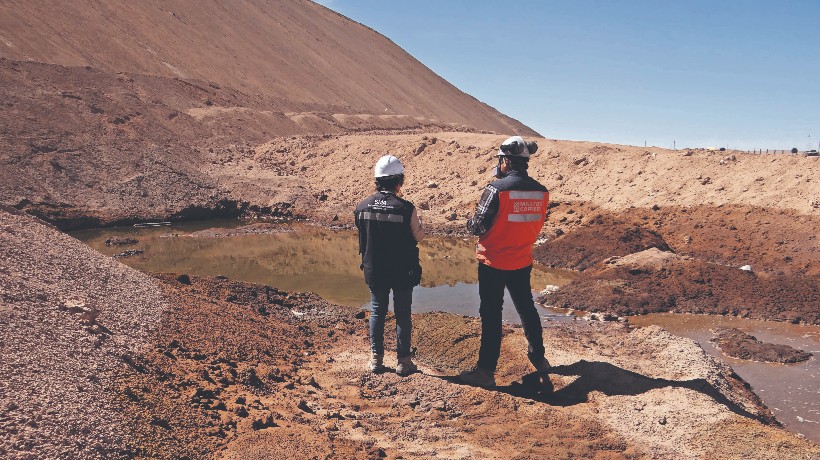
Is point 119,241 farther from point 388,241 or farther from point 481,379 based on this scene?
point 481,379

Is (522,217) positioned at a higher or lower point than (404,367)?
higher

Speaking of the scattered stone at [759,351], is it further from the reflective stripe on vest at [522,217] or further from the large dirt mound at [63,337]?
the large dirt mound at [63,337]

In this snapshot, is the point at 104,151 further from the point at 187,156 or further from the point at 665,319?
the point at 665,319

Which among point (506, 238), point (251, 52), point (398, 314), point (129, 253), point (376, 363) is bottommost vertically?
point (129, 253)

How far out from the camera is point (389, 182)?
5.65 m

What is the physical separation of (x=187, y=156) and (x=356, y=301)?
19.0 meters

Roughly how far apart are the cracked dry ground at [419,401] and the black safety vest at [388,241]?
0.93 meters

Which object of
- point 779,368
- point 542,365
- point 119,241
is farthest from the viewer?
point 119,241

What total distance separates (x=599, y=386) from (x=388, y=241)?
Result: 2.28 meters

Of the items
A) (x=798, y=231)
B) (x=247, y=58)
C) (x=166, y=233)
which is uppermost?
(x=247, y=58)

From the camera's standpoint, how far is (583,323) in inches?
397

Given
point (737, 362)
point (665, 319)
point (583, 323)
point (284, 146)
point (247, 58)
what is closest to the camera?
point (737, 362)

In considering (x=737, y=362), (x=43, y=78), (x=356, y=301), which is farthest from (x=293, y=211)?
(x=737, y=362)

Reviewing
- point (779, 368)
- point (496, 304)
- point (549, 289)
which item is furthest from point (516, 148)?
point (549, 289)
